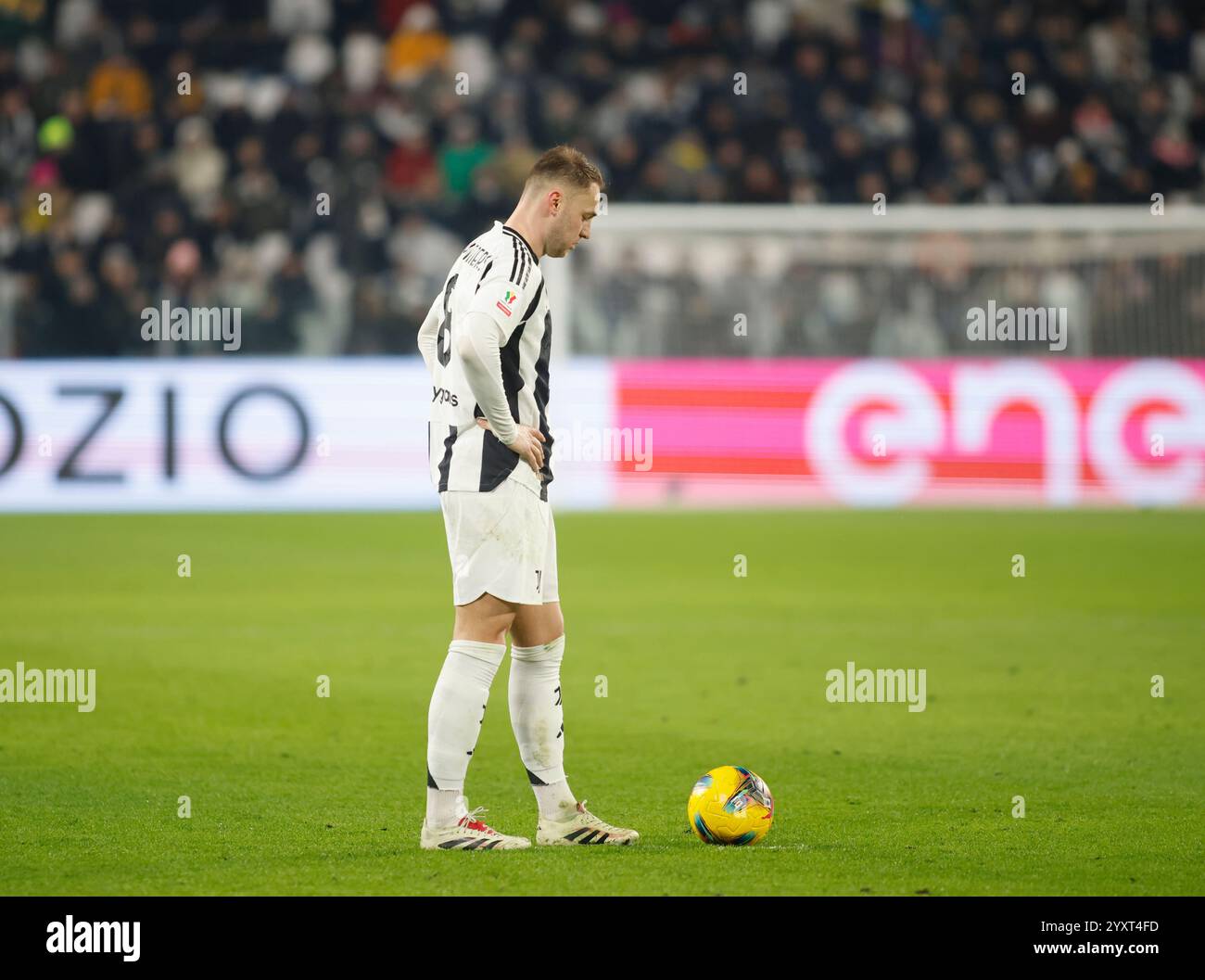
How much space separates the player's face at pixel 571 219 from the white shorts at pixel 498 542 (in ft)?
2.57

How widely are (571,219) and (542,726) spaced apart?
1612 millimetres

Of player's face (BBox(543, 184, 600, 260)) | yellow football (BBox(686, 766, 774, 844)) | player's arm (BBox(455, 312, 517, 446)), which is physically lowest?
yellow football (BBox(686, 766, 774, 844))

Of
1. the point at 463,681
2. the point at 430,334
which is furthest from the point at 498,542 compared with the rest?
the point at 430,334

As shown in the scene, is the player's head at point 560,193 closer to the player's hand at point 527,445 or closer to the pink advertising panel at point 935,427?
the player's hand at point 527,445

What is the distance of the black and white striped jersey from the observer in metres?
5.51

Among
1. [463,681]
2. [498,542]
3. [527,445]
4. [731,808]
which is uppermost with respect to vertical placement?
[527,445]

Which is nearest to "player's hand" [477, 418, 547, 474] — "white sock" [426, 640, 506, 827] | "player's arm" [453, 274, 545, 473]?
"player's arm" [453, 274, 545, 473]

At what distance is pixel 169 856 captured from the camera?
5.57m

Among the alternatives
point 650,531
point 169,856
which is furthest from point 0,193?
point 169,856

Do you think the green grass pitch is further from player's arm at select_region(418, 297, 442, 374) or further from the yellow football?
A: player's arm at select_region(418, 297, 442, 374)

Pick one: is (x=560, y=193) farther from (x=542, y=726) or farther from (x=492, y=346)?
(x=542, y=726)

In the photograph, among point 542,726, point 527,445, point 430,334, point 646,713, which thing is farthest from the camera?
point 646,713

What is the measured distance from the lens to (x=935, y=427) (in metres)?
17.2

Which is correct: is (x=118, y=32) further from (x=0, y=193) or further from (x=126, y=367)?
(x=126, y=367)
